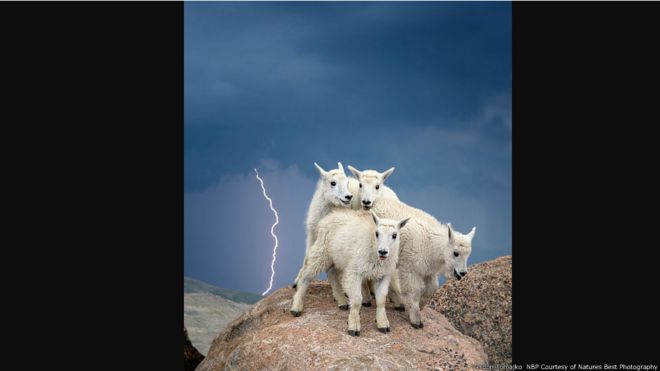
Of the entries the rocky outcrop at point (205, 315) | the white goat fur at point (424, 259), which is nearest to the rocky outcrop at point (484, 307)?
the white goat fur at point (424, 259)

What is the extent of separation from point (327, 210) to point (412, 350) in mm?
3059

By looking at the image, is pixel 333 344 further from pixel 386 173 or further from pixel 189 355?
pixel 189 355

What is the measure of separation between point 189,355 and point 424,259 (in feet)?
19.9

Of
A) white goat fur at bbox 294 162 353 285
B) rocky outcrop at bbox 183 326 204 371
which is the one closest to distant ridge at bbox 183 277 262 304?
rocky outcrop at bbox 183 326 204 371

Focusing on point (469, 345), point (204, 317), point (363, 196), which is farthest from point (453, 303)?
point (204, 317)

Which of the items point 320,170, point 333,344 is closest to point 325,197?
point 320,170

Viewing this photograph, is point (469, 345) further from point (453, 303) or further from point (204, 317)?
point (204, 317)

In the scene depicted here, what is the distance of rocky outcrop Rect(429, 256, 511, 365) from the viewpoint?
→ 14883mm

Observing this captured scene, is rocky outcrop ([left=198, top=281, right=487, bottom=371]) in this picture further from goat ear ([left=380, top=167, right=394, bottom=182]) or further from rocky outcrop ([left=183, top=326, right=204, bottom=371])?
goat ear ([left=380, top=167, right=394, bottom=182])

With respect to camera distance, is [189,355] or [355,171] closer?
[355,171]

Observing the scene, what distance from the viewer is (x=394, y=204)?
480 inches

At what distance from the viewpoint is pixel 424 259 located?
446 inches

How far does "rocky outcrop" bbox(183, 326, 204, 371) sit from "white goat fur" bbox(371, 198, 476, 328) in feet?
17.5

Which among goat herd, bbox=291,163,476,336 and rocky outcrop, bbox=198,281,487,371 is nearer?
rocky outcrop, bbox=198,281,487,371
